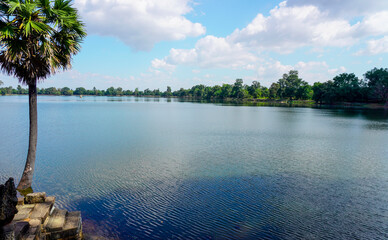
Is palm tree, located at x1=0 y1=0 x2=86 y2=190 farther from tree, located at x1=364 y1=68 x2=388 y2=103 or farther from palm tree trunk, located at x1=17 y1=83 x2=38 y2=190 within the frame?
tree, located at x1=364 y1=68 x2=388 y2=103

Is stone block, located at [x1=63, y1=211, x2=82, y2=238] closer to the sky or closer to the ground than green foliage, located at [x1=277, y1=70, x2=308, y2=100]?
closer to the ground

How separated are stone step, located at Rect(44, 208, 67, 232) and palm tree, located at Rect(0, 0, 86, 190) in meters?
4.41

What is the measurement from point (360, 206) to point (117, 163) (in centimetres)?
1481

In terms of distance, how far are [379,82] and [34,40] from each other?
12325 centimetres

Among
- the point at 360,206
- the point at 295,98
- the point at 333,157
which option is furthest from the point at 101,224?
the point at 295,98

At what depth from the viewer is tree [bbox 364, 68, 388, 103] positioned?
9238cm

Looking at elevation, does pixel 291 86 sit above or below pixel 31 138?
above

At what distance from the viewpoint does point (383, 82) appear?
94.2 meters

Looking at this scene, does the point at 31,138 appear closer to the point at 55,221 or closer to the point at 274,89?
the point at 55,221

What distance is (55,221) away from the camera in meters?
7.21

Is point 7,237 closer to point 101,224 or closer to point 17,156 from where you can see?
point 101,224

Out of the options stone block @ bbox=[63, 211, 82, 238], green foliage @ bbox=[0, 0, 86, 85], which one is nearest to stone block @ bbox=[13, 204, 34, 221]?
stone block @ bbox=[63, 211, 82, 238]

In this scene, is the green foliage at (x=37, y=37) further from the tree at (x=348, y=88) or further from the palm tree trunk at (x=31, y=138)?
the tree at (x=348, y=88)

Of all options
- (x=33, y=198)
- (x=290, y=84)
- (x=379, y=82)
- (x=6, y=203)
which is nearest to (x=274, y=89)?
(x=290, y=84)
